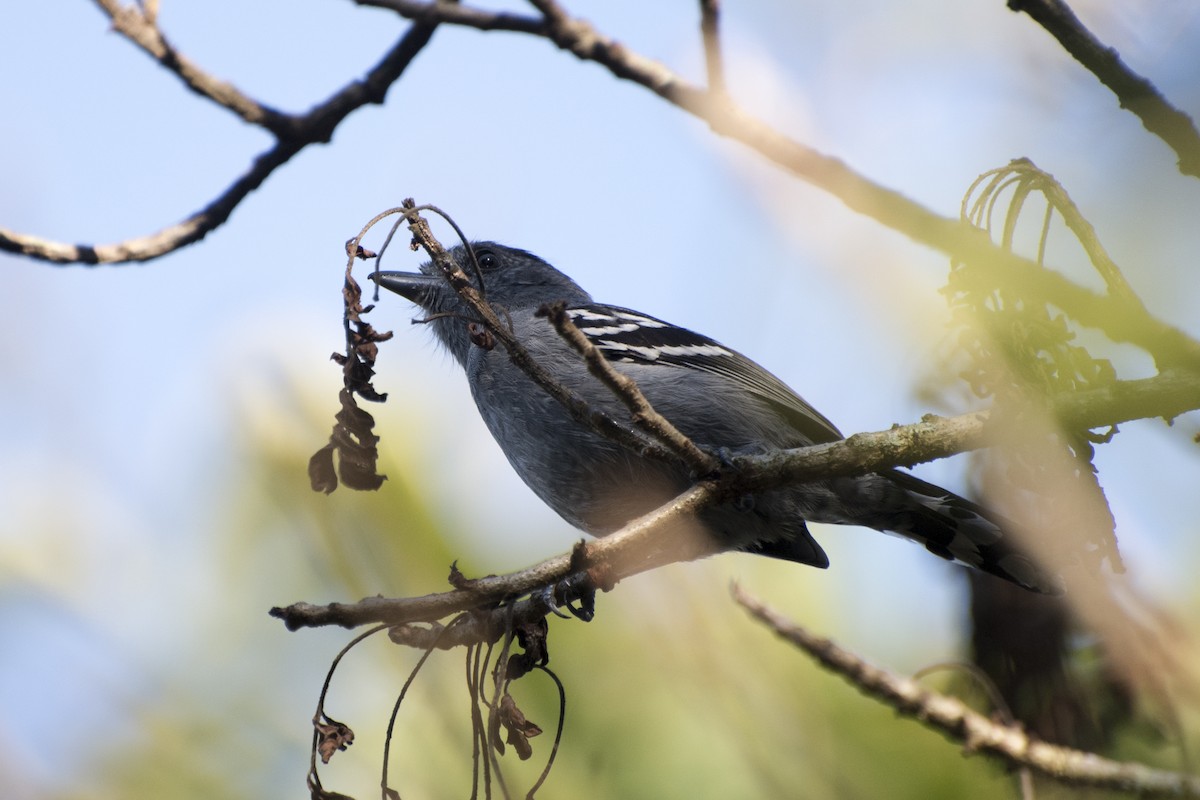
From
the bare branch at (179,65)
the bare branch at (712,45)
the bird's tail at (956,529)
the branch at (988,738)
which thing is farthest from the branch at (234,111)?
the bird's tail at (956,529)

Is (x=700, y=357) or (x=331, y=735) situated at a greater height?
(x=700, y=357)

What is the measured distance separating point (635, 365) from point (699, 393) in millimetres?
439

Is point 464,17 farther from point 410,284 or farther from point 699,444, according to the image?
point 410,284

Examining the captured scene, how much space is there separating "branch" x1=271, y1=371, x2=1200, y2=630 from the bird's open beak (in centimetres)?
324

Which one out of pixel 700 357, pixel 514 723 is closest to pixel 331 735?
pixel 514 723

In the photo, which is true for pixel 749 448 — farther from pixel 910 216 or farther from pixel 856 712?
pixel 910 216

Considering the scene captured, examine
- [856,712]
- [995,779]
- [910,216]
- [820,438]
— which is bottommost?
[995,779]

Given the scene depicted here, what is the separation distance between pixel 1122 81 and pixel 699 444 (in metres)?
2.46

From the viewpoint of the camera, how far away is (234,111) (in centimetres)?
339

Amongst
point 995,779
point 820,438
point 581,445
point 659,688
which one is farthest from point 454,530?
point 995,779

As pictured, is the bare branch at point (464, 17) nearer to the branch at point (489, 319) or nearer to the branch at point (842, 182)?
the branch at point (842, 182)

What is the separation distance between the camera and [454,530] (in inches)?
205

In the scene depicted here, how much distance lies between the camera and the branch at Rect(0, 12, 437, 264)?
3.27 m

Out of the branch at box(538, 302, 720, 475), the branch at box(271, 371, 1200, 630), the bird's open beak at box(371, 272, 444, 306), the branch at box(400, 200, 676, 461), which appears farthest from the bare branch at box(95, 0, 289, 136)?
the bird's open beak at box(371, 272, 444, 306)
